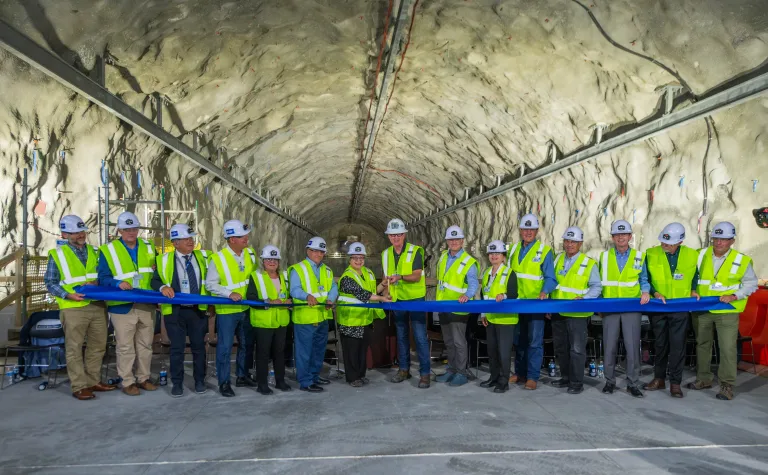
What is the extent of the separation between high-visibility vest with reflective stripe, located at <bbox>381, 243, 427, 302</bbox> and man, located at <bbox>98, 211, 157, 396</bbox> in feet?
8.21

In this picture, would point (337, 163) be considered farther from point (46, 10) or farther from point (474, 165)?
point (46, 10)

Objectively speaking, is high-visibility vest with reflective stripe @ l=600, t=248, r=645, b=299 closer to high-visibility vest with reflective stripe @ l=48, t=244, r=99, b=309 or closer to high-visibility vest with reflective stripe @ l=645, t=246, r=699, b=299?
high-visibility vest with reflective stripe @ l=645, t=246, r=699, b=299

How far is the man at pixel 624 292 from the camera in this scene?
5.95m

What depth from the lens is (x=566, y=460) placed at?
404 cm

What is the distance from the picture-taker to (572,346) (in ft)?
19.9

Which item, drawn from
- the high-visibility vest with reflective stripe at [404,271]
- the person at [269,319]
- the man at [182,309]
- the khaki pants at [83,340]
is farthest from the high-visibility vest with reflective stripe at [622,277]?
the khaki pants at [83,340]

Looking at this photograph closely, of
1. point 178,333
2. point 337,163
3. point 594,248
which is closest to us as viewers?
point 178,333

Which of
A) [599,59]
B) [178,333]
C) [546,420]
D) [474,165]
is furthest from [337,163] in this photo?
[546,420]

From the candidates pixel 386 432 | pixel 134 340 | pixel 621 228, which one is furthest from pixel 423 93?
pixel 386 432

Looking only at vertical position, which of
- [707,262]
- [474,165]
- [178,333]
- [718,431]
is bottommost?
[718,431]

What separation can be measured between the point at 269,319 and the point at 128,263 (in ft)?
5.00

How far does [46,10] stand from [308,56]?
3656mm

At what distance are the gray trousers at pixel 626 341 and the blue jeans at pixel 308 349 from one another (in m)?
2.95

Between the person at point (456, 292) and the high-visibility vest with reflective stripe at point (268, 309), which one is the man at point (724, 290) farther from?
the high-visibility vest with reflective stripe at point (268, 309)
